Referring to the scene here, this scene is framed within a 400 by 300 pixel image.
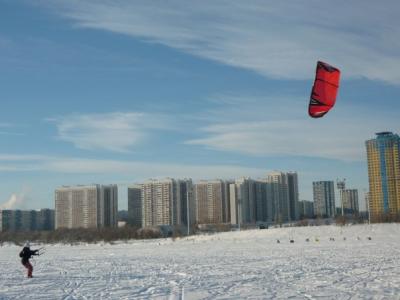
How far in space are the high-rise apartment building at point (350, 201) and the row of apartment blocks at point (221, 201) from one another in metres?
21.2

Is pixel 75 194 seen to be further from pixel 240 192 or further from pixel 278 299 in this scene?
pixel 278 299

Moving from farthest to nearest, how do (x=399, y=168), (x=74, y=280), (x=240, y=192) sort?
(x=240, y=192) < (x=399, y=168) < (x=74, y=280)

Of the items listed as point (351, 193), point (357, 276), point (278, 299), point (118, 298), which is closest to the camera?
point (278, 299)

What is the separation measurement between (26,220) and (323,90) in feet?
511

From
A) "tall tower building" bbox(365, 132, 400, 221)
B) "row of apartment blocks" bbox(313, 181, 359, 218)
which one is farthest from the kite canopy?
"row of apartment blocks" bbox(313, 181, 359, 218)

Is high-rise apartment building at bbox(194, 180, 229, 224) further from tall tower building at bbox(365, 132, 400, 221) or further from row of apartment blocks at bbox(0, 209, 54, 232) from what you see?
row of apartment blocks at bbox(0, 209, 54, 232)

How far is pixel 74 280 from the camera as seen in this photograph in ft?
63.6

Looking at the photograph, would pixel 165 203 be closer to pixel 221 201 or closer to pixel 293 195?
pixel 221 201

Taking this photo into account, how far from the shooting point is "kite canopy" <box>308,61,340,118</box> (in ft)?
31.6

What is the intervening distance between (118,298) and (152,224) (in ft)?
352

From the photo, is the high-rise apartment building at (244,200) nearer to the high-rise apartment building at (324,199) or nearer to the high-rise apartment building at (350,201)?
the high-rise apartment building at (324,199)

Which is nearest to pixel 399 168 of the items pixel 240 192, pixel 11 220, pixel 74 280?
pixel 240 192

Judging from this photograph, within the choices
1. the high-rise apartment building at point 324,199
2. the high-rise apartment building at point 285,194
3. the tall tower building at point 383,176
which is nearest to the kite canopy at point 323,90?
the tall tower building at point 383,176

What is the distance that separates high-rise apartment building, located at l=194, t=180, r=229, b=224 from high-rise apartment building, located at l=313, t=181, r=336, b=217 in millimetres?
30273
